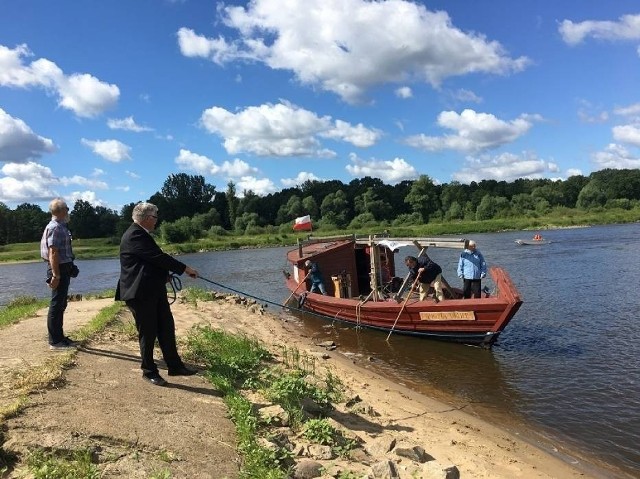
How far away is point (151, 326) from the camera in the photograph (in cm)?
626

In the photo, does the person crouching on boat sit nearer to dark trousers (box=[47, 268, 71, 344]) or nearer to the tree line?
dark trousers (box=[47, 268, 71, 344])

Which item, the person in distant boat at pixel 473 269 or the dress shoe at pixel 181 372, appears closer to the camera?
the dress shoe at pixel 181 372

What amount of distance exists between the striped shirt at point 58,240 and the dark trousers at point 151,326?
1935 millimetres

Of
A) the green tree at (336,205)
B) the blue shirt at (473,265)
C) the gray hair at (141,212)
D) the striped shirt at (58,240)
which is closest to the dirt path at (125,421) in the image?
the striped shirt at (58,240)

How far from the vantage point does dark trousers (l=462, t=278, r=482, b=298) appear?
43.2 feet

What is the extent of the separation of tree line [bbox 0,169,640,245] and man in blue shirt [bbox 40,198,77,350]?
2826 inches

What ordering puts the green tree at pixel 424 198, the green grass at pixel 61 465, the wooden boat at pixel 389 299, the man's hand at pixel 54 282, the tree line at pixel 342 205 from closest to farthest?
the green grass at pixel 61 465 < the man's hand at pixel 54 282 < the wooden boat at pixel 389 299 < the tree line at pixel 342 205 < the green tree at pixel 424 198

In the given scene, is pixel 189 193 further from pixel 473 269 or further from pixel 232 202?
pixel 473 269

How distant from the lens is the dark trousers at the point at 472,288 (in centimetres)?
1316

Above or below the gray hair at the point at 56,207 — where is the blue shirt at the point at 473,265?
below

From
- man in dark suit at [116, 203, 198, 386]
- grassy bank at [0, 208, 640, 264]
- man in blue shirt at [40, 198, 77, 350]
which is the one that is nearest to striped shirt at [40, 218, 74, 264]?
man in blue shirt at [40, 198, 77, 350]

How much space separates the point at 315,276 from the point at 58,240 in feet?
38.4

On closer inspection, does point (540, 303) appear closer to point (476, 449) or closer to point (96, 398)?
point (476, 449)

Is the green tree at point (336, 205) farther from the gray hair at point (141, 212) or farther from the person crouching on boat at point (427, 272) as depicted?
the gray hair at point (141, 212)
